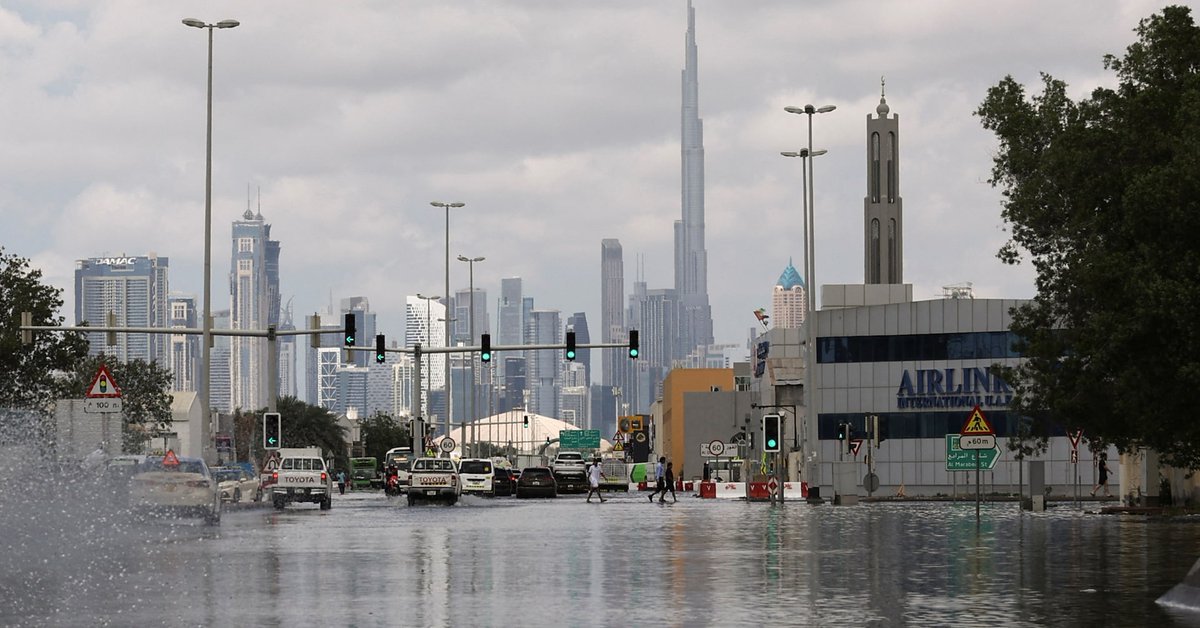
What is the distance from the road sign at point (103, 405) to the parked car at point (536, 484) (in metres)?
46.9

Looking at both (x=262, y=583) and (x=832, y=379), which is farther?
(x=832, y=379)

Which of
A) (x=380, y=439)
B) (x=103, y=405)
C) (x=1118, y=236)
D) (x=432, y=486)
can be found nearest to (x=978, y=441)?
(x=1118, y=236)

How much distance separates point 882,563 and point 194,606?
10.1 meters

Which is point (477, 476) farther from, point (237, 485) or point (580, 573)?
point (580, 573)

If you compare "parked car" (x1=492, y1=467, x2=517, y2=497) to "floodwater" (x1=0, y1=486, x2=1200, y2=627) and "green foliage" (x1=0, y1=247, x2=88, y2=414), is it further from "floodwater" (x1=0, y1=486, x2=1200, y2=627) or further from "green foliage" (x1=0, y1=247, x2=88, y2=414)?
"floodwater" (x1=0, y1=486, x2=1200, y2=627)

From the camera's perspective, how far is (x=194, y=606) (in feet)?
57.8

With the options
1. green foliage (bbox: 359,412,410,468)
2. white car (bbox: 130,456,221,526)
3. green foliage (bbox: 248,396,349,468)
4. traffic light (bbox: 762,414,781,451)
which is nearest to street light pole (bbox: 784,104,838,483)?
traffic light (bbox: 762,414,781,451)

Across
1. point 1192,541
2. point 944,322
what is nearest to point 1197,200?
point 1192,541

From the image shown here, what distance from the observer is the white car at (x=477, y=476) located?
266 ft

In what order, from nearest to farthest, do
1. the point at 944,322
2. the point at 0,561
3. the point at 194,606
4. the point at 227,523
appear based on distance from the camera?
the point at 194,606 < the point at 0,561 < the point at 227,523 < the point at 944,322

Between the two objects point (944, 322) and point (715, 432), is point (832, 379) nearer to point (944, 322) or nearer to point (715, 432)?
point (944, 322)

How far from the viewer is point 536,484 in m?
81.4

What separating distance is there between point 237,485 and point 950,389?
48.7 m

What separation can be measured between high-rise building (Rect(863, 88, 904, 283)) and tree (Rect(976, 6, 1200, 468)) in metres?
66.5
